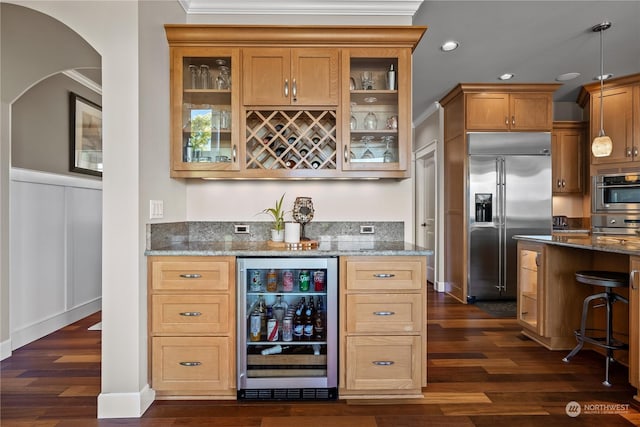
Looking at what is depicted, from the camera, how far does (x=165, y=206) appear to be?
92.6 inches

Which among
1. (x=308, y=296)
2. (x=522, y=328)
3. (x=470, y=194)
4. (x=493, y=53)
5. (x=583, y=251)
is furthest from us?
(x=470, y=194)

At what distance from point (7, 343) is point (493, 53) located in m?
4.96

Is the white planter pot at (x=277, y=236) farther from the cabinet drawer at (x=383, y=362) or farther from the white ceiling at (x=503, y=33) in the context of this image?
the white ceiling at (x=503, y=33)

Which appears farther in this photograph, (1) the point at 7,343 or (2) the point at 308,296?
(1) the point at 7,343

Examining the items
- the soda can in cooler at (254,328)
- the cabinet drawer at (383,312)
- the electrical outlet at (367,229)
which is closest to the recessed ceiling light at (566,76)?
the electrical outlet at (367,229)

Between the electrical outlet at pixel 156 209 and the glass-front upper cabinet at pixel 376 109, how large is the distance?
3.97 feet

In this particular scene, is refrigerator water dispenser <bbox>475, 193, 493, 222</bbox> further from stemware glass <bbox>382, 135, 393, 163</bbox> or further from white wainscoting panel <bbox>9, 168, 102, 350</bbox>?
white wainscoting panel <bbox>9, 168, 102, 350</bbox>

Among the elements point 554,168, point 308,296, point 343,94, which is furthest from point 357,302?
point 554,168

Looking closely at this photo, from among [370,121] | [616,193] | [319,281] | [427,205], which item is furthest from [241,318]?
[616,193]

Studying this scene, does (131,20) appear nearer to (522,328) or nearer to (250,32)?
(250,32)

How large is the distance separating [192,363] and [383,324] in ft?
3.74

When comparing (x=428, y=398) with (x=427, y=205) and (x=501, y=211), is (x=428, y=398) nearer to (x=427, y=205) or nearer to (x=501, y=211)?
(x=501, y=211)

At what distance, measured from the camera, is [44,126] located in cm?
322

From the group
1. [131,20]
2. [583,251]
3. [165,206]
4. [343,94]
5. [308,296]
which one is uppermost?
[131,20]
